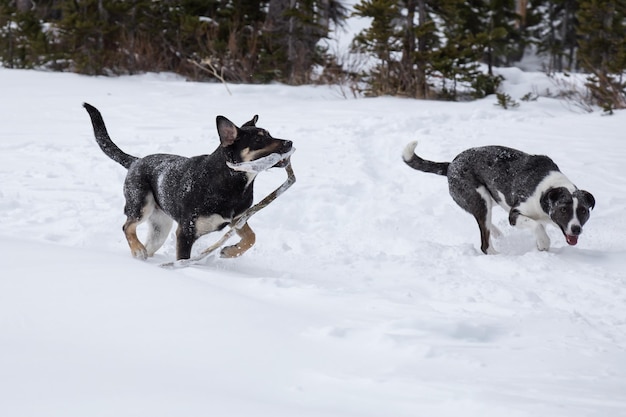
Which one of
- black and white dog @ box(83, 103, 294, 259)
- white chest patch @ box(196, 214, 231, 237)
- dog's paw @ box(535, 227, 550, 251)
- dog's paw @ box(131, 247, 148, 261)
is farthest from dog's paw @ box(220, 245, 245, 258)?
dog's paw @ box(535, 227, 550, 251)

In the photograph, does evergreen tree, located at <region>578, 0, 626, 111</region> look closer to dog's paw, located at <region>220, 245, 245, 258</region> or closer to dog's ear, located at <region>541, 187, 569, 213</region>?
dog's ear, located at <region>541, 187, 569, 213</region>

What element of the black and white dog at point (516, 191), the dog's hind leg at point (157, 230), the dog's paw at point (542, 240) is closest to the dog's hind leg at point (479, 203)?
the black and white dog at point (516, 191)

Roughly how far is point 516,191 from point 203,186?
2.93m

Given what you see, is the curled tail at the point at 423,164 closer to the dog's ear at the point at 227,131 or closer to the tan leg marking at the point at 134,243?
the dog's ear at the point at 227,131

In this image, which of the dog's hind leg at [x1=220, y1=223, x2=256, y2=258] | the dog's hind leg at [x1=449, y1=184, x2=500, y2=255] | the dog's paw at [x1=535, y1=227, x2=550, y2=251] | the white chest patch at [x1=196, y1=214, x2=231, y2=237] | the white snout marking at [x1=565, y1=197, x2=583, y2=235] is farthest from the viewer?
the dog's hind leg at [x1=449, y1=184, x2=500, y2=255]

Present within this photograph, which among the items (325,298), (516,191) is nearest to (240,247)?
(325,298)

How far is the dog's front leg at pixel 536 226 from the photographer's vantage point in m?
6.11

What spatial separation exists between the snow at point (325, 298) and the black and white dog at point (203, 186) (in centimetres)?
32

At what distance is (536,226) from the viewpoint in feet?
20.1

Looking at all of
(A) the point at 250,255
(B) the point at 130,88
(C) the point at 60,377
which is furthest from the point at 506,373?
(B) the point at 130,88

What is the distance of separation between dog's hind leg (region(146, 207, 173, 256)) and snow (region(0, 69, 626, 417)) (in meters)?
0.19

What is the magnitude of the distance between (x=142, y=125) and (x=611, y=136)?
7535 millimetres

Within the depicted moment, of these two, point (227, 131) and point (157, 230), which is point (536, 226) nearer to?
point (227, 131)

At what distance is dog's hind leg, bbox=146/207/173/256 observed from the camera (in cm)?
614
